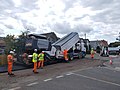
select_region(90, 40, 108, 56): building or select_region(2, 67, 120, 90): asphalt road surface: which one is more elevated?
select_region(90, 40, 108, 56): building

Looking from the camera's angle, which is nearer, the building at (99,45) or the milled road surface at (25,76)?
the milled road surface at (25,76)

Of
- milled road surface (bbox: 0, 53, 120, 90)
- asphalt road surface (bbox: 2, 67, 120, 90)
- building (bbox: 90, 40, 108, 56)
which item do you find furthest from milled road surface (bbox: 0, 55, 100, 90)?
building (bbox: 90, 40, 108, 56)

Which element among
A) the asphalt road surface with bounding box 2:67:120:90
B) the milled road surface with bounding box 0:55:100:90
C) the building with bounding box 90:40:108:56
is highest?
the building with bounding box 90:40:108:56

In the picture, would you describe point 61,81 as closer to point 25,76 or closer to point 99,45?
point 25,76

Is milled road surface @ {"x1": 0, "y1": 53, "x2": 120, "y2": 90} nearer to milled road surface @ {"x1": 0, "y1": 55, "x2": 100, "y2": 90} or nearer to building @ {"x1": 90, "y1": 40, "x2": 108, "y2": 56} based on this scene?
milled road surface @ {"x1": 0, "y1": 55, "x2": 100, "y2": 90}

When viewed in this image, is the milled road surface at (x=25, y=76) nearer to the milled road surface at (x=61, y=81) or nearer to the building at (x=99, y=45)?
the milled road surface at (x=61, y=81)

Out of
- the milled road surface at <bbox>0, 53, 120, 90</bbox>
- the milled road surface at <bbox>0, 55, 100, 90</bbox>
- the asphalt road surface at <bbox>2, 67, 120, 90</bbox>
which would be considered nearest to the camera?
the asphalt road surface at <bbox>2, 67, 120, 90</bbox>

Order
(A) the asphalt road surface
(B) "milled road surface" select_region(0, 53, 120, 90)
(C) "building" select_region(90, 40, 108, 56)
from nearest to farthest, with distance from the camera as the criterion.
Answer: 1. (A) the asphalt road surface
2. (B) "milled road surface" select_region(0, 53, 120, 90)
3. (C) "building" select_region(90, 40, 108, 56)

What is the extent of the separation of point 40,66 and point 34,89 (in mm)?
11640

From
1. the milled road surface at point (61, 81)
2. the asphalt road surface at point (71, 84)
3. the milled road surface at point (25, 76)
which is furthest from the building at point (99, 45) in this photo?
the asphalt road surface at point (71, 84)

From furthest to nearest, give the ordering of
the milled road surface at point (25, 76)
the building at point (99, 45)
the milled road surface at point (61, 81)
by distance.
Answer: the building at point (99, 45), the milled road surface at point (25, 76), the milled road surface at point (61, 81)

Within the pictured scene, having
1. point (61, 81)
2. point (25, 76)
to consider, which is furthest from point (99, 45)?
point (61, 81)

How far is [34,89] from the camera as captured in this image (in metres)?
9.98

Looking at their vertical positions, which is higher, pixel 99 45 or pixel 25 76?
pixel 99 45
